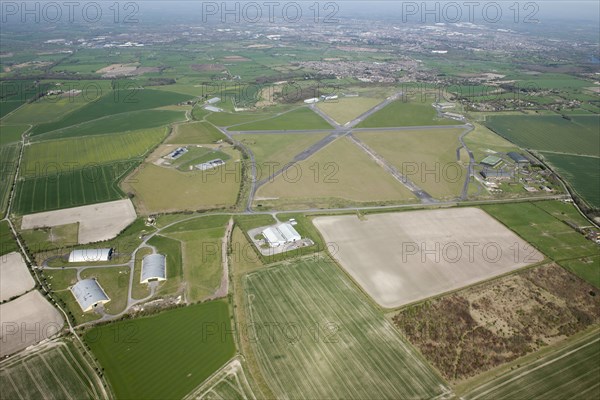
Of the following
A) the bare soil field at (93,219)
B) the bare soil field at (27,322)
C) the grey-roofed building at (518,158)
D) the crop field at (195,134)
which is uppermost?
the crop field at (195,134)

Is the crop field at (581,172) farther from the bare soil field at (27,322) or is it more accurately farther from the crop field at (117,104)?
the crop field at (117,104)

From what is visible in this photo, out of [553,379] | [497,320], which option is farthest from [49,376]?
[553,379]

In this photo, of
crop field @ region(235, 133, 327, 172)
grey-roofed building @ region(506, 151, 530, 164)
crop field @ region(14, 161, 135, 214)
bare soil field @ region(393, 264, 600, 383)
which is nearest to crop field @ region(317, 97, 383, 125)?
crop field @ region(235, 133, 327, 172)

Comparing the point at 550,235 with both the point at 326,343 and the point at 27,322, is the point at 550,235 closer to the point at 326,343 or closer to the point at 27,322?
the point at 326,343

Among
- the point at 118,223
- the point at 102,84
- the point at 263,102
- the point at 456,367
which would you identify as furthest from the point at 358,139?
the point at 102,84

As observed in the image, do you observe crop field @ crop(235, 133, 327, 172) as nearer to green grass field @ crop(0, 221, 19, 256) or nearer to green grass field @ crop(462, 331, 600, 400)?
green grass field @ crop(0, 221, 19, 256)

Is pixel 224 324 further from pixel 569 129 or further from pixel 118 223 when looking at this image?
pixel 569 129

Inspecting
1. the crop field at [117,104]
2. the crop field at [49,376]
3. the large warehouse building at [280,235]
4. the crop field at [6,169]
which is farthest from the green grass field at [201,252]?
the crop field at [117,104]
